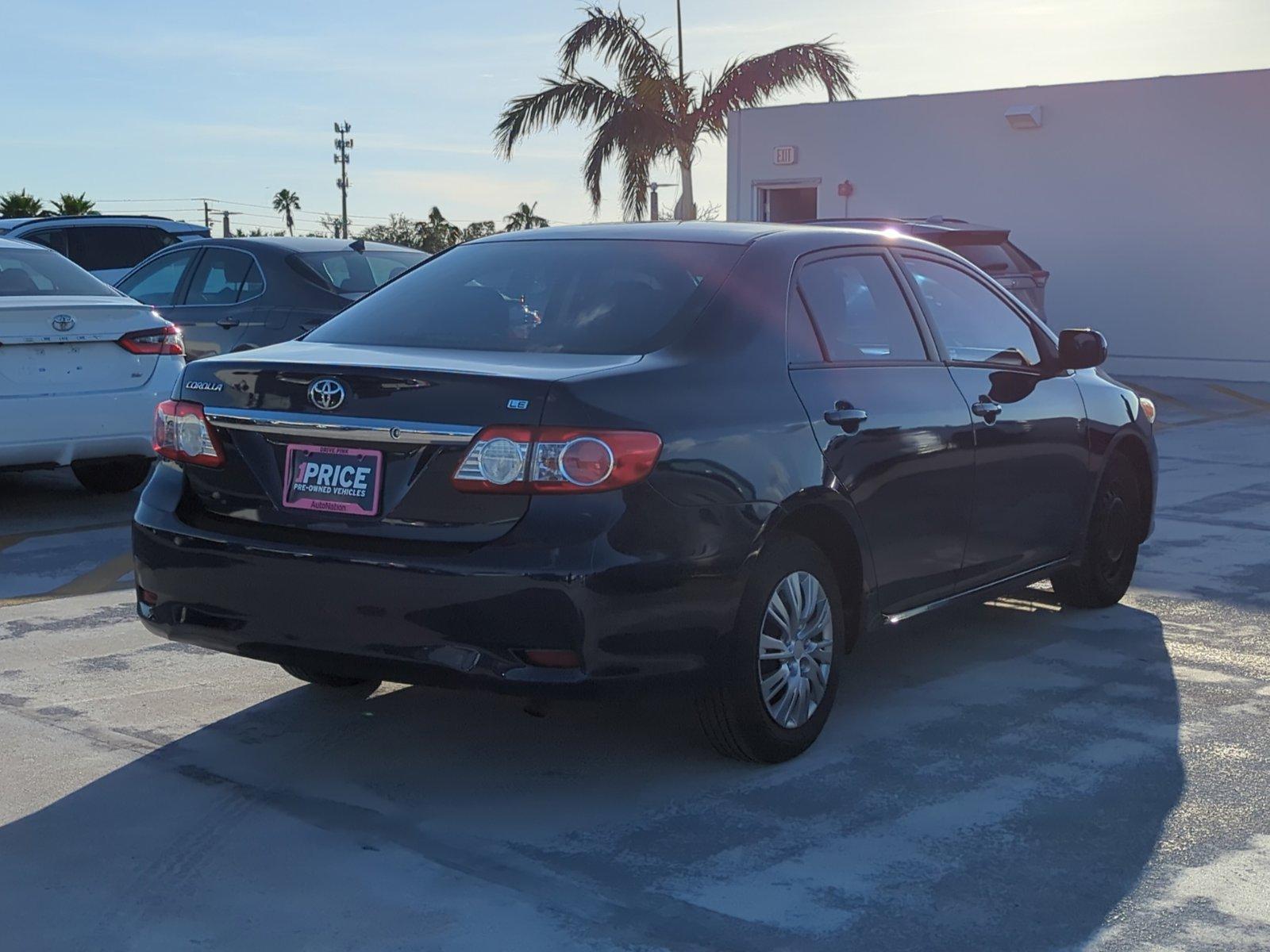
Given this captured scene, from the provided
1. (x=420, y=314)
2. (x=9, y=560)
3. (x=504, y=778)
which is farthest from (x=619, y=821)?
(x=9, y=560)

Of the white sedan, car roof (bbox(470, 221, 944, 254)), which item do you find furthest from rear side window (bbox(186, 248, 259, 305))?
car roof (bbox(470, 221, 944, 254))

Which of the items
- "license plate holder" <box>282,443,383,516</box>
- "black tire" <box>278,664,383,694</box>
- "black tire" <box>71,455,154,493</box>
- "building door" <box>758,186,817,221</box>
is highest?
"building door" <box>758,186,817,221</box>

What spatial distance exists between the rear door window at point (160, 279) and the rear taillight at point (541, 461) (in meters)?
8.55

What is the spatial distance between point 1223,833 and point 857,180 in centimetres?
1959

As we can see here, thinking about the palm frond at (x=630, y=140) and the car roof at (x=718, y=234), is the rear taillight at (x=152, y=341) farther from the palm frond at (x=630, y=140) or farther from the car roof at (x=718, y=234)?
the palm frond at (x=630, y=140)

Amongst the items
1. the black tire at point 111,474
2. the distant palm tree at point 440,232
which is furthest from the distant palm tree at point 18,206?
the black tire at point 111,474

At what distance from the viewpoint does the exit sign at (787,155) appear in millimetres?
23875

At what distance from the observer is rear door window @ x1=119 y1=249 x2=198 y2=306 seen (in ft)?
40.0

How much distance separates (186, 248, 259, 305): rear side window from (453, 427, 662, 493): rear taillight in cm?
792

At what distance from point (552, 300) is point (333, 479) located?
1.02 meters

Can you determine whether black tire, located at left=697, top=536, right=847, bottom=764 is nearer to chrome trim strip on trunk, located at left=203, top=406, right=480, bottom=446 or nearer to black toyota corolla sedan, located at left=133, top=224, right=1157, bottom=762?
black toyota corolla sedan, located at left=133, top=224, right=1157, bottom=762

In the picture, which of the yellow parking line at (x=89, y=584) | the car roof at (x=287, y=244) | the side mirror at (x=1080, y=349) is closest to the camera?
the side mirror at (x=1080, y=349)

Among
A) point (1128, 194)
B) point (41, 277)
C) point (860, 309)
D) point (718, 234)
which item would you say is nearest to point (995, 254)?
point (1128, 194)

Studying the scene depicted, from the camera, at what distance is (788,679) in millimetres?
4770
